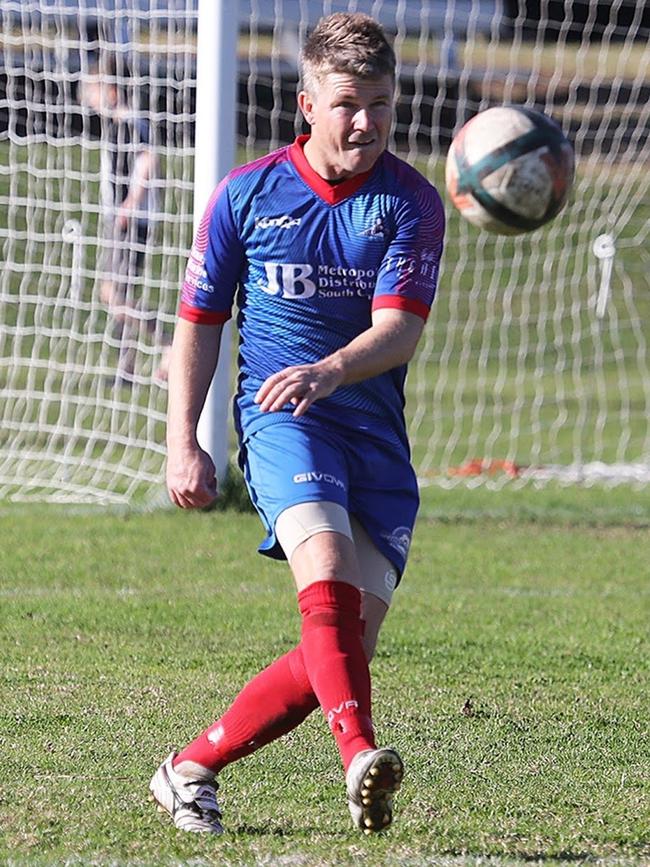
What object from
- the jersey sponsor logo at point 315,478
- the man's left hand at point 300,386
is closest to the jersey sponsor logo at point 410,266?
the man's left hand at point 300,386

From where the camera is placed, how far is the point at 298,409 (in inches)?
148

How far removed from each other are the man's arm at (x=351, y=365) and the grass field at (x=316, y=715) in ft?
3.46

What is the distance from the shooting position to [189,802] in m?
3.96

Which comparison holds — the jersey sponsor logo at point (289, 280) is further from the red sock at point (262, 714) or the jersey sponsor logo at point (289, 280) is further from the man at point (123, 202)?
the man at point (123, 202)

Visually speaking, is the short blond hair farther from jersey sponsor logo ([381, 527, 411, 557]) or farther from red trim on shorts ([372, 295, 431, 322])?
jersey sponsor logo ([381, 527, 411, 557])

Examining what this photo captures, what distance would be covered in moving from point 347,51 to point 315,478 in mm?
1068

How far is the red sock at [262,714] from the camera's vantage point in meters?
3.97

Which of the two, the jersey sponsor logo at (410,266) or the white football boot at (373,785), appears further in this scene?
the jersey sponsor logo at (410,266)

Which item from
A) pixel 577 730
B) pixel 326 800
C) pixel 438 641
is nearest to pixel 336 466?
pixel 326 800

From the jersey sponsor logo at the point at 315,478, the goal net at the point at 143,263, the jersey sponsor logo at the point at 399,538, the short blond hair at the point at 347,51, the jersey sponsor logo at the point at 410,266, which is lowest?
the goal net at the point at 143,263

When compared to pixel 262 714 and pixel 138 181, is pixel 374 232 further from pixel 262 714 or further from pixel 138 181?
pixel 138 181

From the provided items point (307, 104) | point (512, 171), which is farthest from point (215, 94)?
point (307, 104)

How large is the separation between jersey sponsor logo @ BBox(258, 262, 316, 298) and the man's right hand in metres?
0.46

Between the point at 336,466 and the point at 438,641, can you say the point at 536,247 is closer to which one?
the point at 438,641
